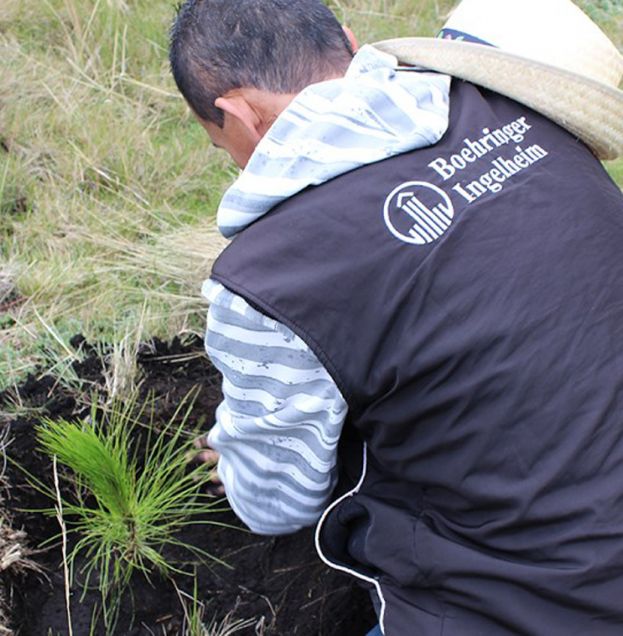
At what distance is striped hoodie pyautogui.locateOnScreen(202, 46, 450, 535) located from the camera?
1.46 meters

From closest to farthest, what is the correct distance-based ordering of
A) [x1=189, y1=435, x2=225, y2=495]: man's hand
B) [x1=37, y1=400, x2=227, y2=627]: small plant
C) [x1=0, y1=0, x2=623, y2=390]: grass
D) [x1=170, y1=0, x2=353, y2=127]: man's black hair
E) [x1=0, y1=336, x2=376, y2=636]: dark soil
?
[x1=170, y1=0, x2=353, y2=127]: man's black hair < [x1=37, y1=400, x2=227, y2=627]: small plant < [x1=0, y1=336, x2=376, y2=636]: dark soil < [x1=189, y1=435, x2=225, y2=495]: man's hand < [x1=0, y1=0, x2=623, y2=390]: grass

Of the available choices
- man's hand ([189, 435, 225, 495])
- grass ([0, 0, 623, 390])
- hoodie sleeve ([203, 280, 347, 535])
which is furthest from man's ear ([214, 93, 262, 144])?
grass ([0, 0, 623, 390])

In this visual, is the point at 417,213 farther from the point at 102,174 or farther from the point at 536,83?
the point at 102,174

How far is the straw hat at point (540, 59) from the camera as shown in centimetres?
165

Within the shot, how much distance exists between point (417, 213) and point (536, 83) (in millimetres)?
399

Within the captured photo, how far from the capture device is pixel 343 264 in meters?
1.42

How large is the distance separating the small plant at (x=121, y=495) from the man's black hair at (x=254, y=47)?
738 millimetres

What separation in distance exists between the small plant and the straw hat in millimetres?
980

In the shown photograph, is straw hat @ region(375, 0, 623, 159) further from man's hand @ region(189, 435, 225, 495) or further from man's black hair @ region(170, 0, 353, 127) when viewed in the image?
man's hand @ region(189, 435, 225, 495)

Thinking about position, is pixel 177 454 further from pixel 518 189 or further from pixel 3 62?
pixel 3 62

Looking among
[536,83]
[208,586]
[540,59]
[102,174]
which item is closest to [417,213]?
[536,83]

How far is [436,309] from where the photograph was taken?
1.43 m

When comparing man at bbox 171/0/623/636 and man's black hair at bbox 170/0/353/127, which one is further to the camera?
man's black hair at bbox 170/0/353/127

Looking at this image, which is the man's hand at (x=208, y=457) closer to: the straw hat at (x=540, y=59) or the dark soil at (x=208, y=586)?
the dark soil at (x=208, y=586)
